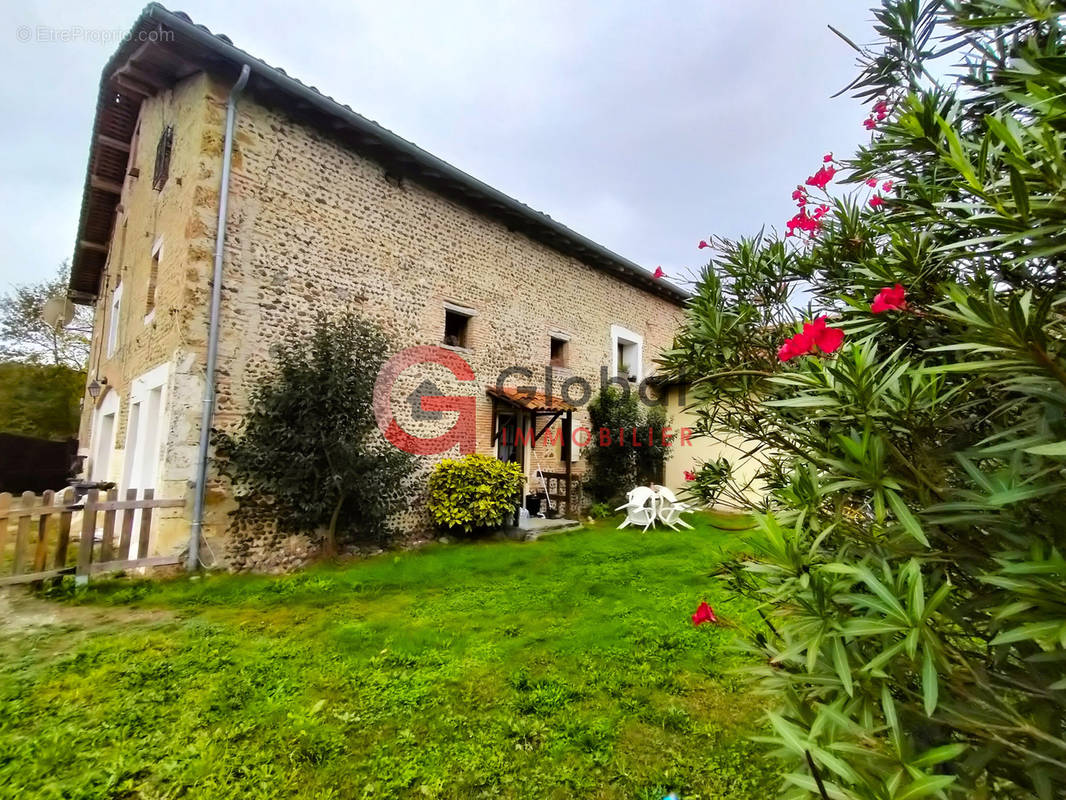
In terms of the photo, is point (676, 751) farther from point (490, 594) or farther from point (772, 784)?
point (490, 594)

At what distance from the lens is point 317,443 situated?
21.3 ft

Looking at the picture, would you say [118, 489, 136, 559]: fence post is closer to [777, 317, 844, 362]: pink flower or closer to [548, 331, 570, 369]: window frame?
[777, 317, 844, 362]: pink flower

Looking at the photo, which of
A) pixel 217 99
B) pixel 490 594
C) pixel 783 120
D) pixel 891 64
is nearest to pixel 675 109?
pixel 783 120

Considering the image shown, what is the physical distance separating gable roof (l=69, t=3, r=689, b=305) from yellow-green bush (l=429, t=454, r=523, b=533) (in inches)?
200

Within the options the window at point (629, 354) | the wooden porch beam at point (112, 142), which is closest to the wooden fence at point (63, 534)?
the wooden porch beam at point (112, 142)

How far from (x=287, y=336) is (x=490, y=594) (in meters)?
4.67

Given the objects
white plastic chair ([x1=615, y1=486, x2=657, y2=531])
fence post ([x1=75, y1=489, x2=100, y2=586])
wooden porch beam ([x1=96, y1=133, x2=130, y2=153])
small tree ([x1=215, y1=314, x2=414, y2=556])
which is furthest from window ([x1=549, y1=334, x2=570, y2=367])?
wooden porch beam ([x1=96, y1=133, x2=130, y2=153])

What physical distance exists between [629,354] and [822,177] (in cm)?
1167

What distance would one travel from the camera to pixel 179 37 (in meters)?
5.92

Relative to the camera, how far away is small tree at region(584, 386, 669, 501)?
11.9 metres

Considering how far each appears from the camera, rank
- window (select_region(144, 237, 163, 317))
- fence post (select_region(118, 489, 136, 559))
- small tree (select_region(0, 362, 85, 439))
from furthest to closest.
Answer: small tree (select_region(0, 362, 85, 439)) < window (select_region(144, 237, 163, 317)) < fence post (select_region(118, 489, 136, 559))

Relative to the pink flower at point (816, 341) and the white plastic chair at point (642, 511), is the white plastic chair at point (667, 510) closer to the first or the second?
the white plastic chair at point (642, 511)

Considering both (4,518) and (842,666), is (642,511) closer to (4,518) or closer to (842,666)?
(842,666)

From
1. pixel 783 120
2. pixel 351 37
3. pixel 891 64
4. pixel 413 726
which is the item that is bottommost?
pixel 413 726
